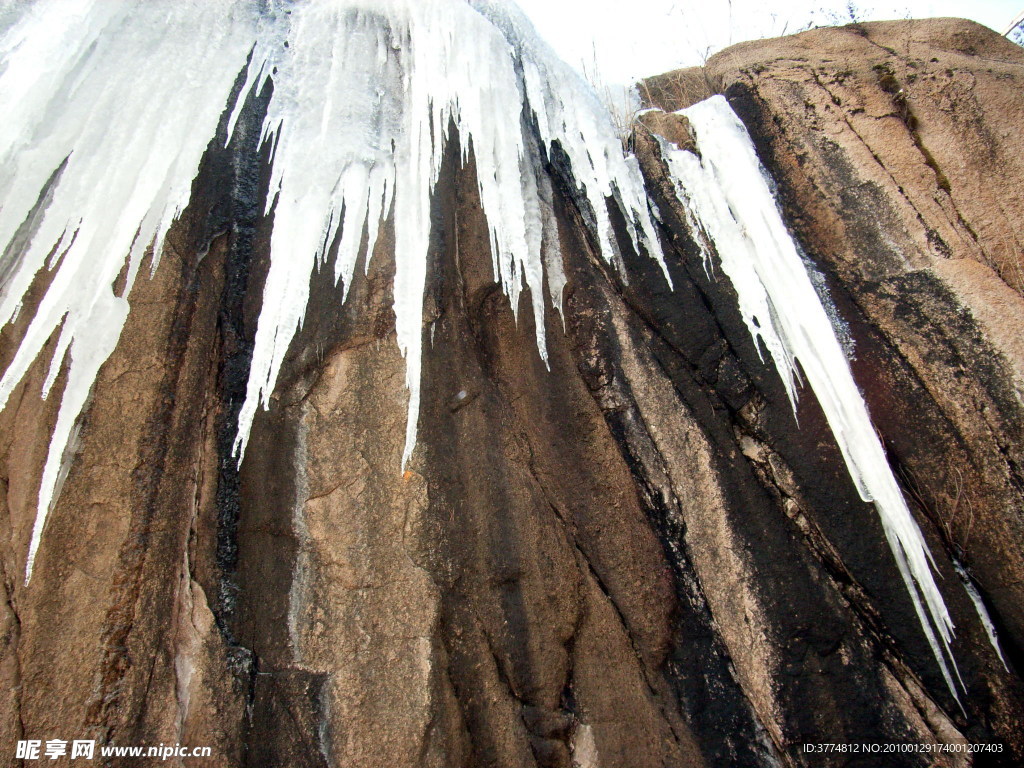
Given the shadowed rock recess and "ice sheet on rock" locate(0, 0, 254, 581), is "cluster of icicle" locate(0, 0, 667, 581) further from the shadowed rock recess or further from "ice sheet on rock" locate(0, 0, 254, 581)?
the shadowed rock recess

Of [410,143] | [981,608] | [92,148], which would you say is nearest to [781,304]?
[981,608]

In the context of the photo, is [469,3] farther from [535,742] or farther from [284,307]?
[535,742]

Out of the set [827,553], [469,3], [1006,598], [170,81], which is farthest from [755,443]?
[170,81]

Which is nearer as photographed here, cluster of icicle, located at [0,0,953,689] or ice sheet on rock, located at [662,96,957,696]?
ice sheet on rock, located at [662,96,957,696]

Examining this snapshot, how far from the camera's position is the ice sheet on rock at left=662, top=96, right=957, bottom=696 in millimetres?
2521

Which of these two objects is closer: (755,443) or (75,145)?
(755,443)

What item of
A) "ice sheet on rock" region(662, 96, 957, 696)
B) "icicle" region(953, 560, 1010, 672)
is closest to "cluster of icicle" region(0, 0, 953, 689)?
"ice sheet on rock" region(662, 96, 957, 696)

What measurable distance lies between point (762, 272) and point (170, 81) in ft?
11.3

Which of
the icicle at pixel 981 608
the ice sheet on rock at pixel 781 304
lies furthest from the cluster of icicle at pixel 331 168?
the icicle at pixel 981 608

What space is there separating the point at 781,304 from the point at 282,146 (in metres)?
2.85

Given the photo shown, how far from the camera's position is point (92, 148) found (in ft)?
10.2

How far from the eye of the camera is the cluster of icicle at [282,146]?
284 cm

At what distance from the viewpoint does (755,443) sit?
2.82 meters

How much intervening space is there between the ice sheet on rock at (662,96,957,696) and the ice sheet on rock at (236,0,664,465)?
399 mm
